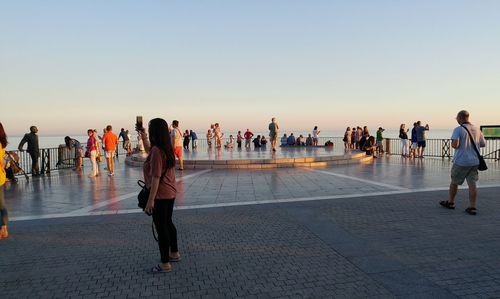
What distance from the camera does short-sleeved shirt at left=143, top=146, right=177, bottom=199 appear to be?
3.79m

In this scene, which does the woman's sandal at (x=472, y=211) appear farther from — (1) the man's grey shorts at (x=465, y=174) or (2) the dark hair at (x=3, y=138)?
(2) the dark hair at (x=3, y=138)

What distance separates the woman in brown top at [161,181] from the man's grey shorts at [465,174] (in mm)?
5236

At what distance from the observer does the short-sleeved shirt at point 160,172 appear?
3785 millimetres

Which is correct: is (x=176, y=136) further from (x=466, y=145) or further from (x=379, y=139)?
(x=379, y=139)

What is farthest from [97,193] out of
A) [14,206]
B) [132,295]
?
[132,295]

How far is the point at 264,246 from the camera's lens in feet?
15.3

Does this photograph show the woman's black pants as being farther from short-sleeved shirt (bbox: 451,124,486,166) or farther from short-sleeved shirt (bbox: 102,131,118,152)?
short-sleeved shirt (bbox: 102,131,118,152)

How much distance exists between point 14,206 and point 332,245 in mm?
6704

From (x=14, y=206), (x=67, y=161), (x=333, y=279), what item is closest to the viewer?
(x=333, y=279)

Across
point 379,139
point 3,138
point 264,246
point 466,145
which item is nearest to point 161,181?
point 264,246

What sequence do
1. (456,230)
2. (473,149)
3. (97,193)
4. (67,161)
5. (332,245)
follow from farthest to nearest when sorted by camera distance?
(67,161), (97,193), (473,149), (456,230), (332,245)

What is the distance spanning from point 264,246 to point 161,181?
1.69m

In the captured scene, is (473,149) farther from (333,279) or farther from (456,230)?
(333,279)

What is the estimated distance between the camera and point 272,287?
3461mm
